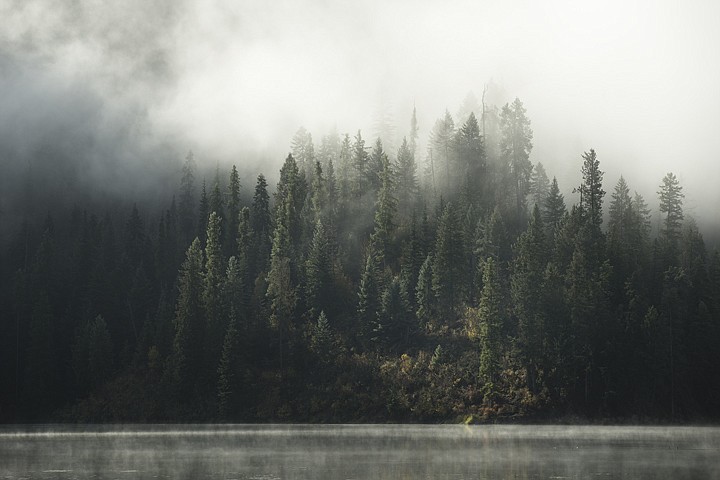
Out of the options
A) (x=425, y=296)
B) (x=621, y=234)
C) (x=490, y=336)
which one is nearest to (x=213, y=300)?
(x=425, y=296)

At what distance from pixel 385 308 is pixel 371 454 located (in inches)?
2598

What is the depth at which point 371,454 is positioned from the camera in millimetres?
64500

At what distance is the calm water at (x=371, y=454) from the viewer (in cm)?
4978

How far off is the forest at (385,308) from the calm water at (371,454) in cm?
1598

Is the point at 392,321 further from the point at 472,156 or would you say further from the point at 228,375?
the point at 472,156

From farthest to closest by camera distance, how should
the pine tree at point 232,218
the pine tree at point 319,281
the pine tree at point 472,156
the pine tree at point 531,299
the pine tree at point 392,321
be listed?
the pine tree at point 472,156, the pine tree at point 232,218, the pine tree at point 319,281, the pine tree at point 392,321, the pine tree at point 531,299

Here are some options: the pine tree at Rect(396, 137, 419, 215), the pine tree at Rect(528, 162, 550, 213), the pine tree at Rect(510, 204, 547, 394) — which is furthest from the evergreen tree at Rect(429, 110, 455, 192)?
the pine tree at Rect(510, 204, 547, 394)

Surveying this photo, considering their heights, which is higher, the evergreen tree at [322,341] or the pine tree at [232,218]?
the pine tree at [232,218]

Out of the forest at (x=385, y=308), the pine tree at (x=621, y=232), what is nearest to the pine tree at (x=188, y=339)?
the forest at (x=385, y=308)

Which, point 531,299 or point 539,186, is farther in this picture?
point 539,186

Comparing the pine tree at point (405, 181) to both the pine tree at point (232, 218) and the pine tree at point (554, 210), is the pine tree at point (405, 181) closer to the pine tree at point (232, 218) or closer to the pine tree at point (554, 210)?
the pine tree at point (554, 210)

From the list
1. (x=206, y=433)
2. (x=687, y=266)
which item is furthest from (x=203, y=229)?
(x=687, y=266)

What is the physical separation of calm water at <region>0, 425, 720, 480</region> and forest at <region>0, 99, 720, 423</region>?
52.4ft

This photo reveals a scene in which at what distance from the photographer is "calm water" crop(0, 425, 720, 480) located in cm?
4978
